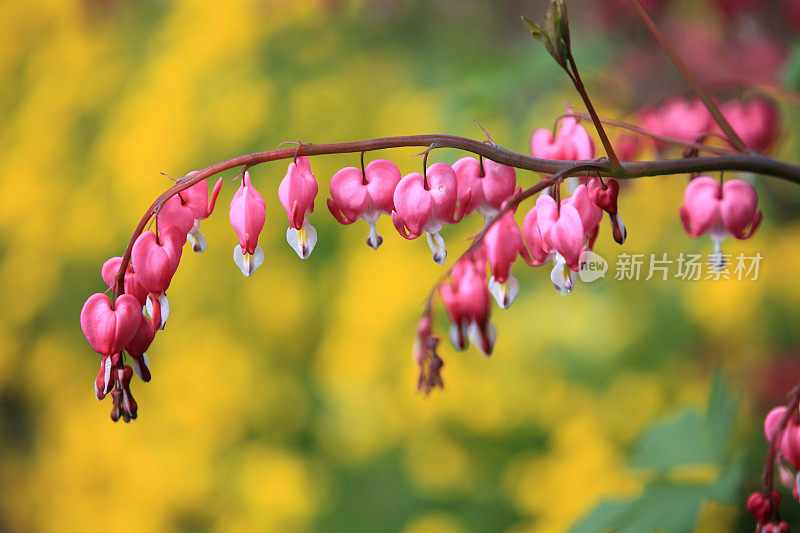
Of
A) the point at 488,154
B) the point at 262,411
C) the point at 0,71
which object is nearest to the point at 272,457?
the point at 262,411

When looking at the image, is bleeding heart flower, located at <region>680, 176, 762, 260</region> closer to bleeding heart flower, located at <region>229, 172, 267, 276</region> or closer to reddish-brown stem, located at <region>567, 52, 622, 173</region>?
reddish-brown stem, located at <region>567, 52, 622, 173</region>

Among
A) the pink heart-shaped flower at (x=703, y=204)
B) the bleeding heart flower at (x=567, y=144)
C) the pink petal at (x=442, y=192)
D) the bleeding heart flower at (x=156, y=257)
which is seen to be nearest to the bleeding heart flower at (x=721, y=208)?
the pink heart-shaped flower at (x=703, y=204)

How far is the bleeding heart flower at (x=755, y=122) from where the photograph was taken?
3.41 ft

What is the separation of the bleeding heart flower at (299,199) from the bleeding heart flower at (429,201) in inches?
2.6

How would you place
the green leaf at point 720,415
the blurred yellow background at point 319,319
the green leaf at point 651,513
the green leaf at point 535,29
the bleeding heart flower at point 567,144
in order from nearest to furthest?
the green leaf at point 535,29
the bleeding heart flower at point 567,144
the green leaf at point 651,513
the green leaf at point 720,415
the blurred yellow background at point 319,319

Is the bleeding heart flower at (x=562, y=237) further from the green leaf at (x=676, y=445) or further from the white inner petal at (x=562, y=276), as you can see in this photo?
the green leaf at (x=676, y=445)

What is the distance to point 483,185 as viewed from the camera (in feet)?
1.87

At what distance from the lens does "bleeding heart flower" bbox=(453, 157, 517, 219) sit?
0.57m

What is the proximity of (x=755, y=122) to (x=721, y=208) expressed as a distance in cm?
53

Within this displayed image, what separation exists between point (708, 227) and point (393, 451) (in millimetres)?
1420

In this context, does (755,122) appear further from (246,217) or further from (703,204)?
(246,217)

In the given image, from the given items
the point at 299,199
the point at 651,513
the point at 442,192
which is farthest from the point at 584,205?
the point at 651,513

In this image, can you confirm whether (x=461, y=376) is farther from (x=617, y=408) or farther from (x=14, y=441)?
(x=14, y=441)

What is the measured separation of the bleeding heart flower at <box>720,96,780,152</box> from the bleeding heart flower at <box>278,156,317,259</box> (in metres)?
0.74
